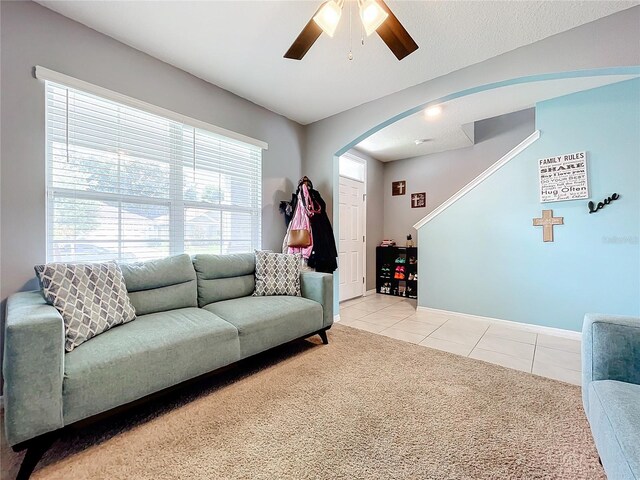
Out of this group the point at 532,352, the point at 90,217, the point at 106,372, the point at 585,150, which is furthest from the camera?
the point at 585,150

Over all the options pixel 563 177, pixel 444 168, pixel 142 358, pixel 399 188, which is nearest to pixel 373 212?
pixel 399 188

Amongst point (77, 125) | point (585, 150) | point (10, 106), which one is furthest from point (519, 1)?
point (10, 106)

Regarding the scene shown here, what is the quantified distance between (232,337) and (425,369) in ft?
4.96

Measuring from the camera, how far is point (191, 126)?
8.47 feet

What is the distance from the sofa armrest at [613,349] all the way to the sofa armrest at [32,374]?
2413 millimetres

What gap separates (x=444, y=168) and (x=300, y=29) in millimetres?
3679

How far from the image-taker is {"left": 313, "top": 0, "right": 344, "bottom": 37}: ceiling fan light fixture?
145 cm

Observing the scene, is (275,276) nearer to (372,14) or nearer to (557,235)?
(372,14)

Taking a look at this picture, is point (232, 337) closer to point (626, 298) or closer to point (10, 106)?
point (10, 106)

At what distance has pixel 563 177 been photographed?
291cm

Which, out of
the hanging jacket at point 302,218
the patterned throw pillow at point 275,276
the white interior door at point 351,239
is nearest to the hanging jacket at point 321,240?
the hanging jacket at point 302,218

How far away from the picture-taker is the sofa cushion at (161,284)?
1.98m

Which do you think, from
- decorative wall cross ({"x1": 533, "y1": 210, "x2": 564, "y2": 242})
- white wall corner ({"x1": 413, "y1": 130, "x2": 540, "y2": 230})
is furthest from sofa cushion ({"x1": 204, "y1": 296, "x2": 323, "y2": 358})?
decorative wall cross ({"x1": 533, "y1": 210, "x2": 564, "y2": 242})

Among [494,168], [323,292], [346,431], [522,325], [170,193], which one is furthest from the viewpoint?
[494,168]
